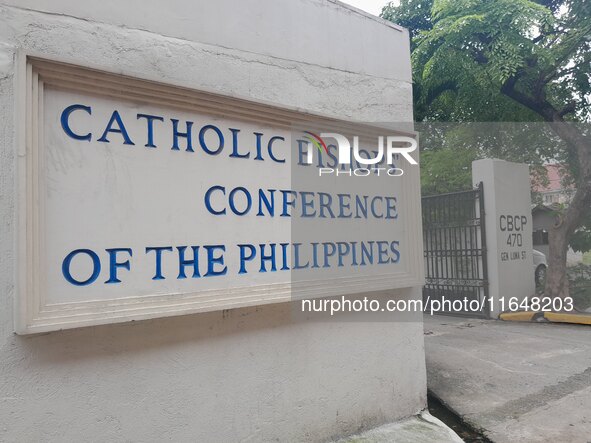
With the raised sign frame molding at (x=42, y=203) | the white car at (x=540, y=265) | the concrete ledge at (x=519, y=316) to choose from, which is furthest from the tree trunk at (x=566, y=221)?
the raised sign frame molding at (x=42, y=203)

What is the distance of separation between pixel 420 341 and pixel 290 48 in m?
2.24

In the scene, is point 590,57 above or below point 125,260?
above

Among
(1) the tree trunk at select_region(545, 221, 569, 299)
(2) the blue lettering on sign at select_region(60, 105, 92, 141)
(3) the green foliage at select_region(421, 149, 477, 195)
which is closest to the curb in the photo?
(1) the tree trunk at select_region(545, 221, 569, 299)

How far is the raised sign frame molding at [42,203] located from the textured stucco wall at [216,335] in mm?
77

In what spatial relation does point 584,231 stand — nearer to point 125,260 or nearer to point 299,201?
point 299,201

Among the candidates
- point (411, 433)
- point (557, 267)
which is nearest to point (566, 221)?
point (557, 267)

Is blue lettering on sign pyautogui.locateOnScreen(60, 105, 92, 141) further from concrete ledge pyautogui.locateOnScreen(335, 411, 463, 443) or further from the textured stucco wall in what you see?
concrete ledge pyautogui.locateOnScreen(335, 411, 463, 443)

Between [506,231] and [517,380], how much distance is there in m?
4.37

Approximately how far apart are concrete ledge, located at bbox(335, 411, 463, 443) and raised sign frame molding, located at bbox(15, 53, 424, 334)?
3.10 ft

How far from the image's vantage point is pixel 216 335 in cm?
274

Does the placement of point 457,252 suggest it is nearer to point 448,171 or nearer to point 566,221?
point 566,221

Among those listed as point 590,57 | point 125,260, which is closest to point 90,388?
point 125,260

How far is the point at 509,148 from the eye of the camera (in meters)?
11.2

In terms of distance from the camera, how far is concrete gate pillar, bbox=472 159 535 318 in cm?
805
